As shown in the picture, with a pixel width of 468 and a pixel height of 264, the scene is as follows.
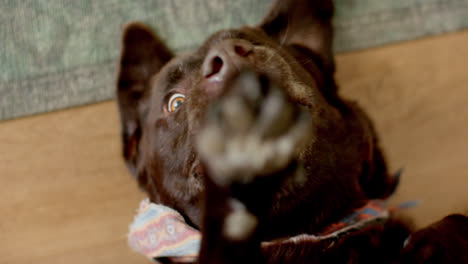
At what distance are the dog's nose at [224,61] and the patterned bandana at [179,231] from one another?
484 mm

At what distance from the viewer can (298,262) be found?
1.00m

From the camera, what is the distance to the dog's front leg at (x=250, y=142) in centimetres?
56

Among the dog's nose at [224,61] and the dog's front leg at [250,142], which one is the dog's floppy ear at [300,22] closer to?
the dog's nose at [224,61]

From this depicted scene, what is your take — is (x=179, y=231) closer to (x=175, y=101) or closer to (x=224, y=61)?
(x=175, y=101)

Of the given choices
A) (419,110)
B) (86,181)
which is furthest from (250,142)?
(419,110)

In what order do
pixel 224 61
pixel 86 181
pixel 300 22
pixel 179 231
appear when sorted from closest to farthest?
pixel 224 61
pixel 179 231
pixel 300 22
pixel 86 181

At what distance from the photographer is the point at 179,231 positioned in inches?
42.8

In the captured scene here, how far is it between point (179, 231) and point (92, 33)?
41.8 inches

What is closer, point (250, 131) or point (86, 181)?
point (250, 131)

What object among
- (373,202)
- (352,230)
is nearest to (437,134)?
(373,202)

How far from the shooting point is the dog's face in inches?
37.7

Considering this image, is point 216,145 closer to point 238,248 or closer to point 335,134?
point 238,248

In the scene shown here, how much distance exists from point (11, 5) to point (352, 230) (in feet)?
5.75

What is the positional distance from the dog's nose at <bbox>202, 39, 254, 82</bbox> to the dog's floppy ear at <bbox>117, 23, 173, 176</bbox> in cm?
55
